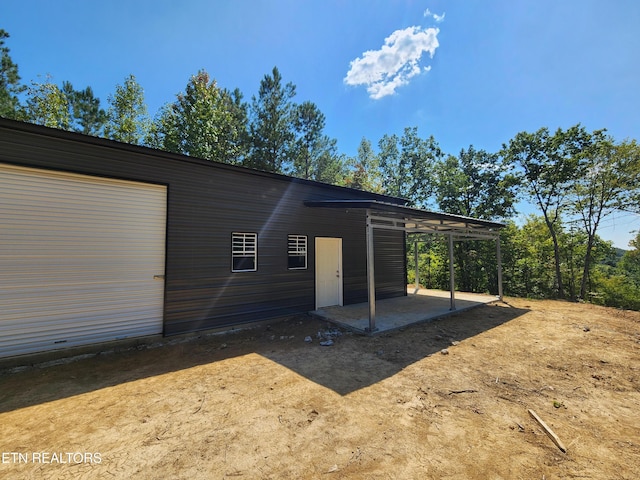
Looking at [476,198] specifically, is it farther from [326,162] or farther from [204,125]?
[204,125]

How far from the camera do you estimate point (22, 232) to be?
410 centimetres

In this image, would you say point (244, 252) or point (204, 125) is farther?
point (204, 125)

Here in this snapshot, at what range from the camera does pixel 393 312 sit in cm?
733

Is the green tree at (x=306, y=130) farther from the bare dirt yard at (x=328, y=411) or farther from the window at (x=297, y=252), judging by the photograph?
the bare dirt yard at (x=328, y=411)

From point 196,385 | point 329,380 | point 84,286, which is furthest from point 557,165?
point 84,286

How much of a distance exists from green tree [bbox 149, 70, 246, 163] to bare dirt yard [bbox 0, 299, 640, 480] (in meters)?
14.7

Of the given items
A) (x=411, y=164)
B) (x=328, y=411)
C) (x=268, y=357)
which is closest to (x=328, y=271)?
(x=268, y=357)

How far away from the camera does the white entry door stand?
7617 mm

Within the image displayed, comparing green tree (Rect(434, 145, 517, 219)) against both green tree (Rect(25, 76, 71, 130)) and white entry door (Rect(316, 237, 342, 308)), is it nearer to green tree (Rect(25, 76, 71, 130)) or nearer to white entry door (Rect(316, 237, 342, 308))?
white entry door (Rect(316, 237, 342, 308))

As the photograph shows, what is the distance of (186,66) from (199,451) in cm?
2036

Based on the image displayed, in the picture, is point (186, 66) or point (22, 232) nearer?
point (22, 232)

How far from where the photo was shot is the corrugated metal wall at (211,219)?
4402 millimetres

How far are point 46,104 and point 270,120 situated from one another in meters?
13.0

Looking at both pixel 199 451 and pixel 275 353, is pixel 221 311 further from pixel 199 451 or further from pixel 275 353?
pixel 199 451
